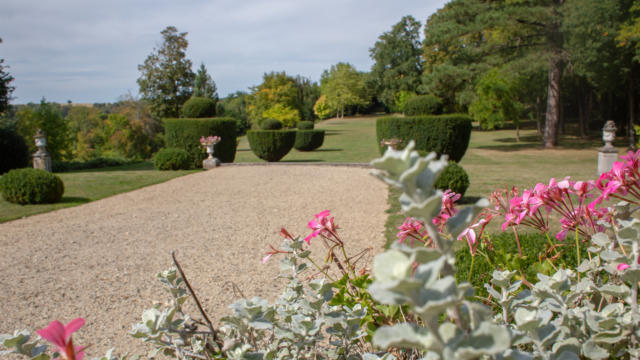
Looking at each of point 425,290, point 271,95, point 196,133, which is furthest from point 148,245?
point 271,95

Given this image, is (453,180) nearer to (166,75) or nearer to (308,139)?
(308,139)

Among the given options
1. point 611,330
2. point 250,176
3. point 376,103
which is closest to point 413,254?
point 611,330

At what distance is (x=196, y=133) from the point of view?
13891mm

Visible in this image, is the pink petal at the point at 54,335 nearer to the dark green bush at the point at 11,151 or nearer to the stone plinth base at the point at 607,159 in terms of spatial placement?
the stone plinth base at the point at 607,159

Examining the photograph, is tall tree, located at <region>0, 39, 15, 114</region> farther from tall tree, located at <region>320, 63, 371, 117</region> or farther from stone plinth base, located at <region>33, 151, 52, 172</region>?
tall tree, located at <region>320, 63, 371, 117</region>

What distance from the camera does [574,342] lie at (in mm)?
792

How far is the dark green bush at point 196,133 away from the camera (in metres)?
13.9

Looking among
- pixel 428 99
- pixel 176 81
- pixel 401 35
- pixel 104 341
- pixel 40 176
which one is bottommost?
pixel 104 341

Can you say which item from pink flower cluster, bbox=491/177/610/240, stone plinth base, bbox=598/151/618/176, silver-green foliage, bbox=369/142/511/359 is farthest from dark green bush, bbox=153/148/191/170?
silver-green foliage, bbox=369/142/511/359

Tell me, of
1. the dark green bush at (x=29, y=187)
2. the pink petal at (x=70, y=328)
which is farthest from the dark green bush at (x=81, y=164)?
the pink petal at (x=70, y=328)

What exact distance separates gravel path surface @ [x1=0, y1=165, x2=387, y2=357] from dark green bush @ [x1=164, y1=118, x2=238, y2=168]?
13.6ft

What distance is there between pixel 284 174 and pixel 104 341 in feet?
28.3

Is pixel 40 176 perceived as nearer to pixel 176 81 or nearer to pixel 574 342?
pixel 574 342

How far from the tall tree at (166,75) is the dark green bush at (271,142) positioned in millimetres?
19790
